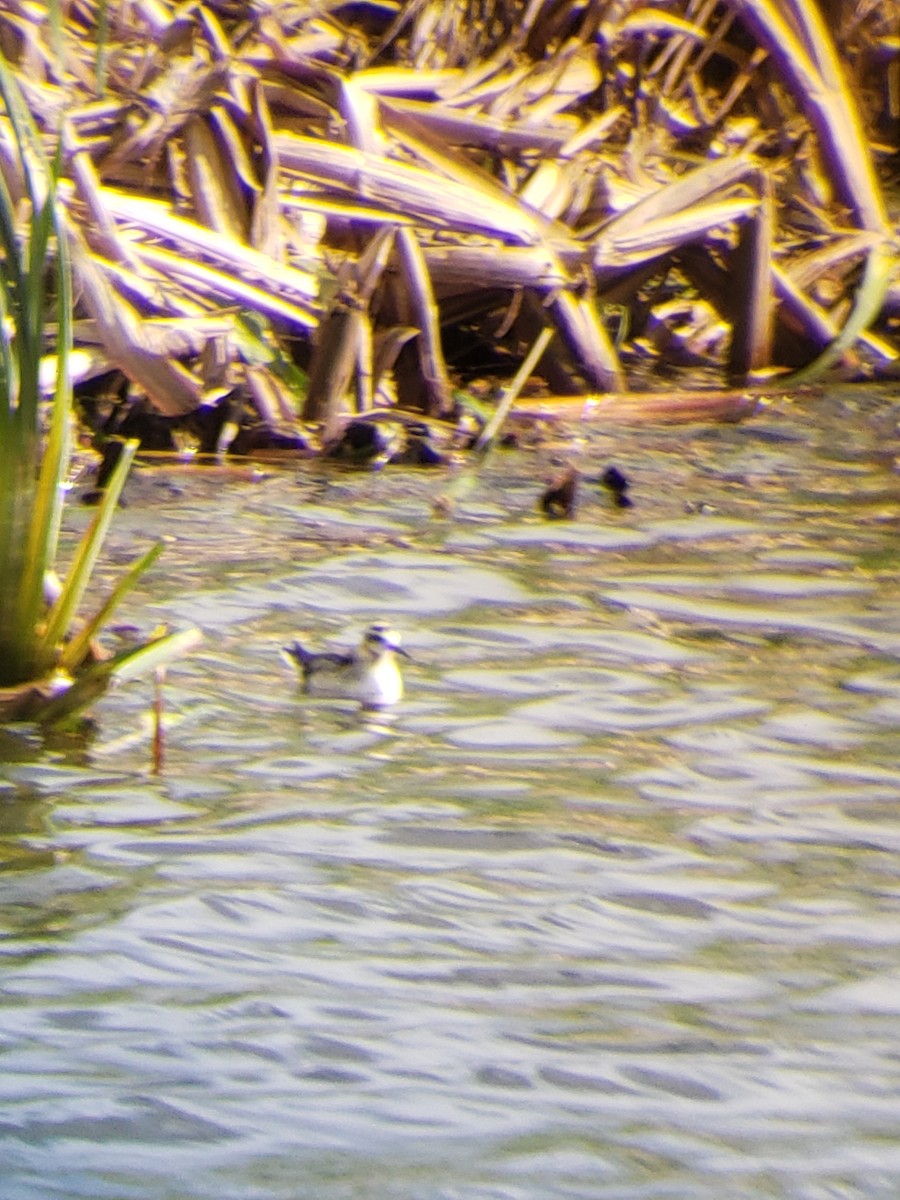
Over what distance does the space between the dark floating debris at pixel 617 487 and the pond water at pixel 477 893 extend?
0.61 metres

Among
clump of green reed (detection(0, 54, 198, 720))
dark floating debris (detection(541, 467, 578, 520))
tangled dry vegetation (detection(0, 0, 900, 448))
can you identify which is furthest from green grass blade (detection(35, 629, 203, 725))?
tangled dry vegetation (detection(0, 0, 900, 448))

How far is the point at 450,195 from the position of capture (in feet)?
22.6

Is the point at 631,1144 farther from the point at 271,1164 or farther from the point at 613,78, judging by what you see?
the point at 613,78

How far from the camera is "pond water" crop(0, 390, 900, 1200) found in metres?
2.34

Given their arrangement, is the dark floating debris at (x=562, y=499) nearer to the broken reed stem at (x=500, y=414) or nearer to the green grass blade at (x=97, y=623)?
the broken reed stem at (x=500, y=414)

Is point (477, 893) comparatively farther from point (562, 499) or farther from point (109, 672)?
point (562, 499)

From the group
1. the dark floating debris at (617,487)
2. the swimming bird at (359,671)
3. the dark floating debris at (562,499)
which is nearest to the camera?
the swimming bird at (359,671)

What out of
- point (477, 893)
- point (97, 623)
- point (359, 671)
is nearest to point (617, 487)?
point (359, 671)

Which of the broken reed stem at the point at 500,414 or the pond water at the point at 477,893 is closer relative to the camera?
the pond water at the point at 477,893

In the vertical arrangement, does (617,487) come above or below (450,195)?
below

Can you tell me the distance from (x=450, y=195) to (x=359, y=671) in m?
3.34

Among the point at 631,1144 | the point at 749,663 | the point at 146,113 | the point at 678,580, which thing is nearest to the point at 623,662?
the point at 749,663

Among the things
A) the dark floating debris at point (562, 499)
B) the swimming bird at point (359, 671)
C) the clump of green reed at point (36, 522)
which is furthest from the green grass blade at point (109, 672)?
the dark floating debris at point (562, 499)

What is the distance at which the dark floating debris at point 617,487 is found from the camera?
584cm
